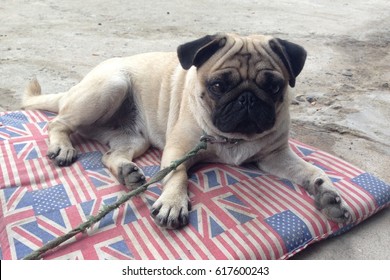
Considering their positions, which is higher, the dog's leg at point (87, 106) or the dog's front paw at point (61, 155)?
the dog's leg at point (87, 106)

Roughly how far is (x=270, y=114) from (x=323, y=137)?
1502mm

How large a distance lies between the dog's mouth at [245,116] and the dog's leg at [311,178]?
389mm

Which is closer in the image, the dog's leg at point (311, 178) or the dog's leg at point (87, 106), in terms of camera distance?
the dog's leg at point (311, 178)

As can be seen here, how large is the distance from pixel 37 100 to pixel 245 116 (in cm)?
223

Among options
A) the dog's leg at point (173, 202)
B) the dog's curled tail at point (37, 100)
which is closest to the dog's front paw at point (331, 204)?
the dog's leg at point (173, 202)

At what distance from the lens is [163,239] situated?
8.04 ft

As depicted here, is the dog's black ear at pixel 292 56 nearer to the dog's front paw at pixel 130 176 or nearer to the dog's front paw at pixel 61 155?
the dog's front paw at pixel 130 176

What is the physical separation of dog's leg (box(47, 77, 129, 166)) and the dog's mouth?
39.8 inches

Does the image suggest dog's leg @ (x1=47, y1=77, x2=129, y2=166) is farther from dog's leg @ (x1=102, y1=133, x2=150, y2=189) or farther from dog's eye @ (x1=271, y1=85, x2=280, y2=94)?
dog's eye @ (x1=271, y1=85, x2=280, y2=94)

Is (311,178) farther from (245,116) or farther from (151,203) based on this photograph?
(151,203)

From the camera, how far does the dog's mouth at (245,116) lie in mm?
2717

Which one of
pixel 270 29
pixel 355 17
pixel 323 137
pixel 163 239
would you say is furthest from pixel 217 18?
pixel 163 239

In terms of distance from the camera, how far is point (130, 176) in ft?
9.49

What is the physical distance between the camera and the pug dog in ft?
9.03
